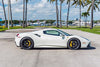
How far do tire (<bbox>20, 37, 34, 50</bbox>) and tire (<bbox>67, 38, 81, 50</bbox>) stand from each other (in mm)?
2017

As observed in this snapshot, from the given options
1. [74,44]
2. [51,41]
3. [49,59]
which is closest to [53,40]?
[51,41]

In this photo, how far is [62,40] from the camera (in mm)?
8055

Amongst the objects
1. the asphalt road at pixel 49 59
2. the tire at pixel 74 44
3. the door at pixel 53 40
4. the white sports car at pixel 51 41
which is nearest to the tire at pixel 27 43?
the white sports car at pixel 51 41

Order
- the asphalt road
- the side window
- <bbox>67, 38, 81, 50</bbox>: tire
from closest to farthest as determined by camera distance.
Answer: the asphalt road < <bbox>67, 38, 81, 50</bbox>: tire < the side window

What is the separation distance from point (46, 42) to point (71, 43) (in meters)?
1.36

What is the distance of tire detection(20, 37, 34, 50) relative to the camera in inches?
318

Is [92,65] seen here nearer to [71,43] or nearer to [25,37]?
[71,43]

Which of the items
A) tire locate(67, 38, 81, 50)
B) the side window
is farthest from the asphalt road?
the side window

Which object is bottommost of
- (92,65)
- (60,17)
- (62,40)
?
(92,65)

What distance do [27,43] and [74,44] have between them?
2572 millimetres

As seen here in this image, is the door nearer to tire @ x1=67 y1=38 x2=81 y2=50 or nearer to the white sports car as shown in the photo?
the white sports car

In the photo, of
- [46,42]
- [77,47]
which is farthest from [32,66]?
[77,47]

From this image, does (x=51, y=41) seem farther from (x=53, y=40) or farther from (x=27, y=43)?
(x=27, y=43)

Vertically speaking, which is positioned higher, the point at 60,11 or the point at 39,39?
the point at 60,11
